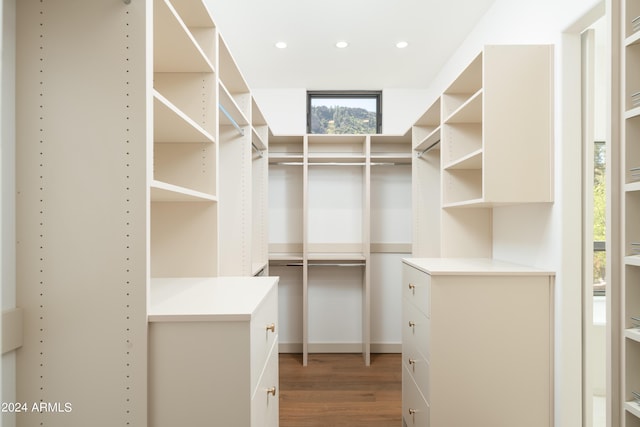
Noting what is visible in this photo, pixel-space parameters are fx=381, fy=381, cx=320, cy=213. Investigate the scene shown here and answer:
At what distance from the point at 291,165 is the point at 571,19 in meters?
2.63

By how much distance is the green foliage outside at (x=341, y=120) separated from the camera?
3977 mm

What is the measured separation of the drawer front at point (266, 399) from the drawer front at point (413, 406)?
29.7 inches

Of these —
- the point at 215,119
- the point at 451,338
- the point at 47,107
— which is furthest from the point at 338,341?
the point at 47,107

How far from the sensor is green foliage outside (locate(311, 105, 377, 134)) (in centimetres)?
398

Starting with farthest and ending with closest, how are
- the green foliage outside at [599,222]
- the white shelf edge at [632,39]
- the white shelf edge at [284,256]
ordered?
the white shelf edge at [284,256], the green foliage outside at [599,222], the white shelf edge at [632,39]

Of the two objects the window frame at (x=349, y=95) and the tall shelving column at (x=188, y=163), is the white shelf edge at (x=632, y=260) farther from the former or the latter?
the window frame at (x=349, y=95)

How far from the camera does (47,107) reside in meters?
1.04

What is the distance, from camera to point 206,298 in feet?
4.34

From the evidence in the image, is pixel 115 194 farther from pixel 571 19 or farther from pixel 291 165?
pixel 291 165

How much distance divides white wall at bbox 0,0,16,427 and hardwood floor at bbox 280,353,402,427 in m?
1.75

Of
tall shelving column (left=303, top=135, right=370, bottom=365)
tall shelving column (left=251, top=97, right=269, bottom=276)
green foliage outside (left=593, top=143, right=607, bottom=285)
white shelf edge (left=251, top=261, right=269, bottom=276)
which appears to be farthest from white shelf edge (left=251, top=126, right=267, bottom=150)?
green foliage outside (left=593, top=143, right=607, bottom=285)

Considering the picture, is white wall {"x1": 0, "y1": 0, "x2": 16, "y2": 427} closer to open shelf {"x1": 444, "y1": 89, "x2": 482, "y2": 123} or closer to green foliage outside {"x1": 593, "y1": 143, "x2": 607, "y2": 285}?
open shelf {"x1": 444, "y1": 89, "x2": 482, "y2": 123}

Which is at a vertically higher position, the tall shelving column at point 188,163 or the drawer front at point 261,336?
the tall shelving column at point 188,163

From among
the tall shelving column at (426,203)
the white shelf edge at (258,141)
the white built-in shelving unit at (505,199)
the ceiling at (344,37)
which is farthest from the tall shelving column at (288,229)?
the white built-in shelving unit at (505,199)
